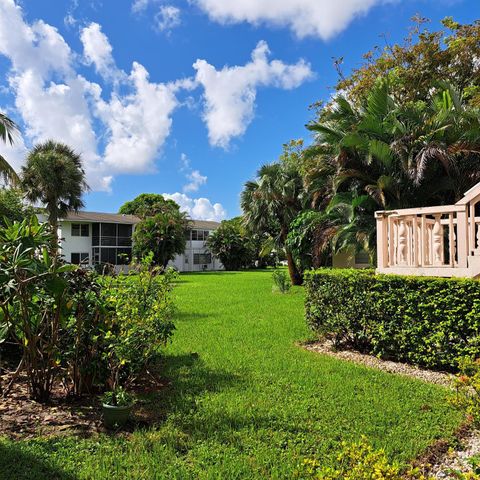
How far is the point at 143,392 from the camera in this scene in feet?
17.1

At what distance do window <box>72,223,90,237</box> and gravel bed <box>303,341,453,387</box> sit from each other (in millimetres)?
36155

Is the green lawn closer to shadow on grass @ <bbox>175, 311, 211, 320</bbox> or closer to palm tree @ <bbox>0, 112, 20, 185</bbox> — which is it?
shadow on grass @ <bbox>175, 311, 211, 320</bbox>

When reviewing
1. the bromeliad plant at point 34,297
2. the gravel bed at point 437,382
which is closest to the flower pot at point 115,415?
the bromeliad plant at point 34,297

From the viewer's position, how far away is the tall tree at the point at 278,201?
20.8 m

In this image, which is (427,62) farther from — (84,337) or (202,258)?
(202,258)

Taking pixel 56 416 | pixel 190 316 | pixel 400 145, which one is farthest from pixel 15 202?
pixel 56 416

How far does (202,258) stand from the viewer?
166 feet

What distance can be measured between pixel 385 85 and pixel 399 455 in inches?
426

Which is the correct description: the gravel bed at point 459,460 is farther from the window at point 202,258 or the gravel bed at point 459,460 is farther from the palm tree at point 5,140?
the window at point 202,258

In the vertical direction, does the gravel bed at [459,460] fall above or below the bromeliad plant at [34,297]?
below

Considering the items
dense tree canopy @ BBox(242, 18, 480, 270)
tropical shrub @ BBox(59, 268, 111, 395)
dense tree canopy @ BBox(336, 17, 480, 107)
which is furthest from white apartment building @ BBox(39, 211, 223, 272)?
tropical shrub @ BBox(59, 268, 111, 395)

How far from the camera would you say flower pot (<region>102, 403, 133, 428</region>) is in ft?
13.1

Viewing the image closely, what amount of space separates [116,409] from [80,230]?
128 ft

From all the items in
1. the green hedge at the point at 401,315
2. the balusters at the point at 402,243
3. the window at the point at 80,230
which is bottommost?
the green hedge at the point at 401,315
